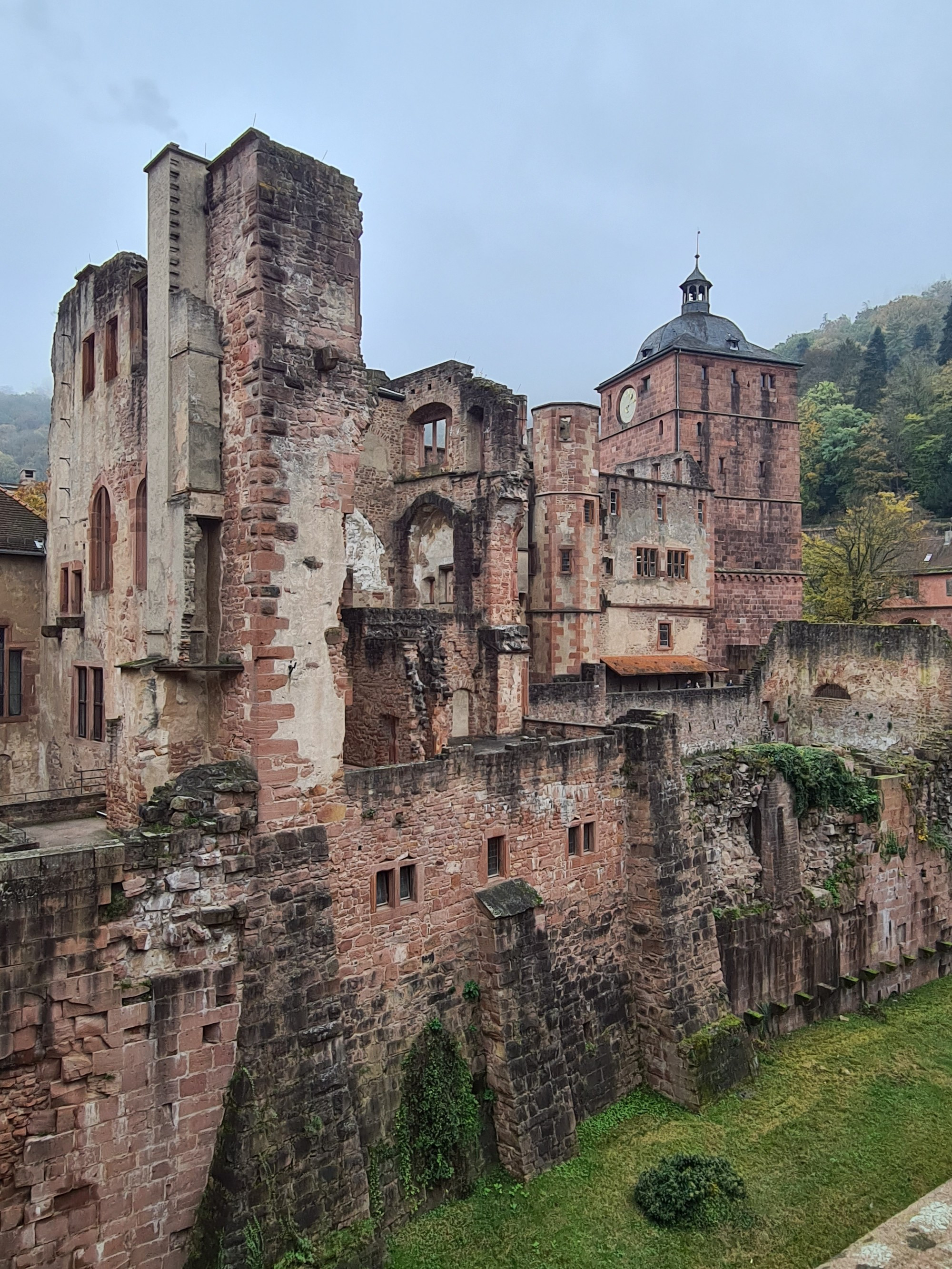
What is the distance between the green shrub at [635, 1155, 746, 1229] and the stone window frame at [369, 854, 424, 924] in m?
5.06

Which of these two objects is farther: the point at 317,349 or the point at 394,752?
the point at 394,752

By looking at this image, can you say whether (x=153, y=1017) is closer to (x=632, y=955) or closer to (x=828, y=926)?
(x=632, y=955)

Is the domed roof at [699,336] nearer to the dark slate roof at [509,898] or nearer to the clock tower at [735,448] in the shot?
the clock tower at [735,448]

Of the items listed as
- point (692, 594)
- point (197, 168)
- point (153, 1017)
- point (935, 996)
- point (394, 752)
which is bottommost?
point (935, 996)

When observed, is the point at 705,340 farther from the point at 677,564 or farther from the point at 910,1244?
the point at 910,1244

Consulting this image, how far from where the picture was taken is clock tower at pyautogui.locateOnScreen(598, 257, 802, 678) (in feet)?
123

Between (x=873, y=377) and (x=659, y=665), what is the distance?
49385 mm

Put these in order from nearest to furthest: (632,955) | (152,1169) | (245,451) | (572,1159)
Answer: (152,1169)
(245,451)
(572,1159)
(632,955)

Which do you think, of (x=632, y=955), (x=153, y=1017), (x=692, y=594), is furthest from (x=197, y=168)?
(x=692, y=594)

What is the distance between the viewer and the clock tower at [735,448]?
37.5 meters

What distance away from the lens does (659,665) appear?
107 feet

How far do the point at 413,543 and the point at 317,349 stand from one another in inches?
633

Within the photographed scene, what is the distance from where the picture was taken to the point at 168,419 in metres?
11.3

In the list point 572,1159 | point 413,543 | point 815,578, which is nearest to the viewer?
point 572,1159
